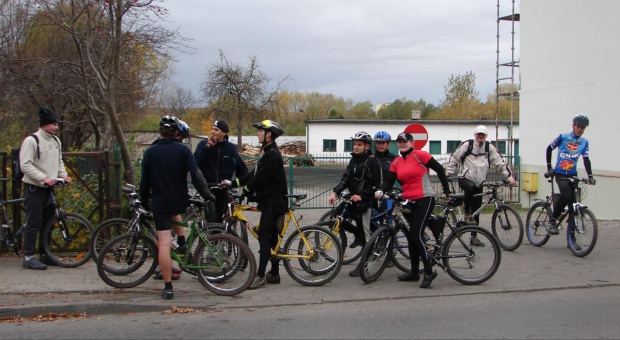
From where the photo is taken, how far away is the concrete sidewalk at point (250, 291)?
620cm

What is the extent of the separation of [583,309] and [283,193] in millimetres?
3577

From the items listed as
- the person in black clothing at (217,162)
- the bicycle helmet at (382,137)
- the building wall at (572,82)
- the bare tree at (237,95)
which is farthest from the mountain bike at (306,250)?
the bare tree at (237,95)

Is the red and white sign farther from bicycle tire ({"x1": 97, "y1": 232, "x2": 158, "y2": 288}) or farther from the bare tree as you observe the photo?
the bare tree

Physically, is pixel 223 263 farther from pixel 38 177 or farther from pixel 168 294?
pixel 38 177

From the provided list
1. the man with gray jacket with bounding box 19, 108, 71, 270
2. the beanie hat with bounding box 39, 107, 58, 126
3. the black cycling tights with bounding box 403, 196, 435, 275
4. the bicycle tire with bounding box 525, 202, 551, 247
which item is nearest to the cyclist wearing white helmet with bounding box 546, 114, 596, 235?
the bicycle tire with bounding box 525, 202, 551, 247

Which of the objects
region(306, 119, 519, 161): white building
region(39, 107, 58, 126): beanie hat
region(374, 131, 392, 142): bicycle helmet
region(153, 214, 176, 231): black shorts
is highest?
region(306, 119, 519, 161): white building

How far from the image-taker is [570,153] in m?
8.95

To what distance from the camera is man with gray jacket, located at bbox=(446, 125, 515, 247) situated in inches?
363

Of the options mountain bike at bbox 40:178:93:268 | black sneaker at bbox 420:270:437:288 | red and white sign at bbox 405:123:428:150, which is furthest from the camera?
red and white sign at bbox 405:123:428:150

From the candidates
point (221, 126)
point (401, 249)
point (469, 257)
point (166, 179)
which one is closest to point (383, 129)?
point (401, 249)

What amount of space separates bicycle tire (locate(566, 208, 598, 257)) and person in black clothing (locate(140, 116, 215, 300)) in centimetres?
582

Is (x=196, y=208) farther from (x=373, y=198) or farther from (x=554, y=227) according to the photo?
(x=554, y=227)

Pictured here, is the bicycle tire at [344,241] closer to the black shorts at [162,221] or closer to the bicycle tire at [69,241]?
the black shorts at [162,221]

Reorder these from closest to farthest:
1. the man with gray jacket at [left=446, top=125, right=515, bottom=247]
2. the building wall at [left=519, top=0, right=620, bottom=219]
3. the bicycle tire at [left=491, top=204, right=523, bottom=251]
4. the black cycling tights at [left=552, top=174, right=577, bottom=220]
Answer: the black cycling tights at [left=552, top=174, right=577, bottom=220]
the bicycle tire at [left=491, top=204, right=523, bottom=251]
the man with gray jacket at [left=446, top=125, right=515, bottom=247]
the building wall at [left=519, top=0, right=620, bottom=219]
